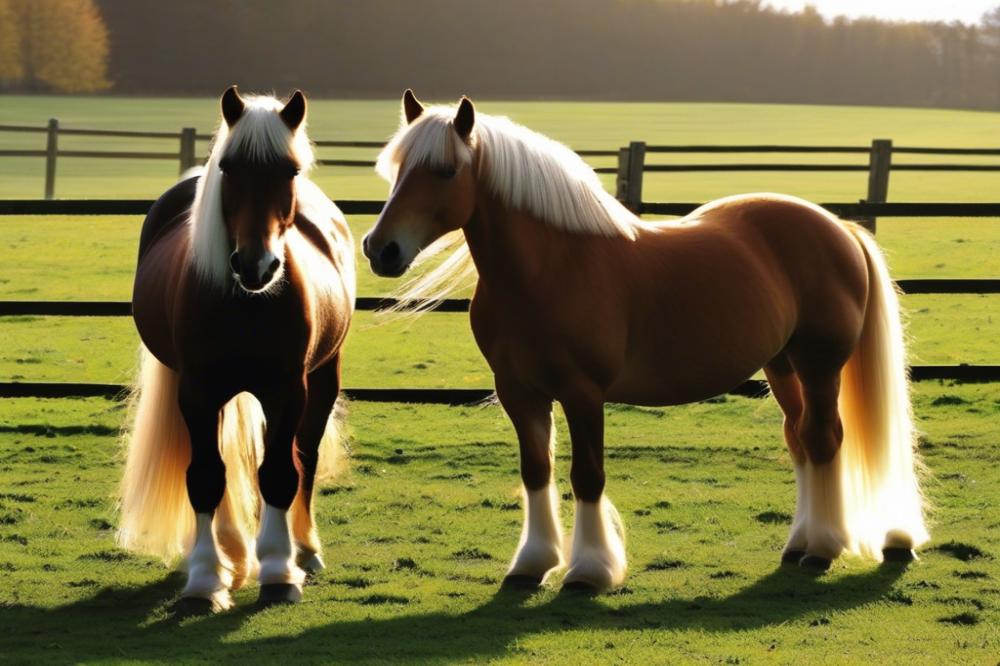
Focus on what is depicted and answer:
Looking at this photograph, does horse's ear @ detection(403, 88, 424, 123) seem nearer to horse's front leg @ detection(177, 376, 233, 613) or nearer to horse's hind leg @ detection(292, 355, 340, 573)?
horse's front leg @ detection(177, 376, 233, 613)

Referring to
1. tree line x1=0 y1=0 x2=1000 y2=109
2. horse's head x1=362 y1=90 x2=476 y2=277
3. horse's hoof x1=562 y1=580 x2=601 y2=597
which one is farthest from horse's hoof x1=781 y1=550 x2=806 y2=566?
tree line x1=0 y1=0 x2=1000 y2=109

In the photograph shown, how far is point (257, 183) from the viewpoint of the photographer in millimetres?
3949

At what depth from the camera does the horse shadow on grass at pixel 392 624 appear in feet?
12.6

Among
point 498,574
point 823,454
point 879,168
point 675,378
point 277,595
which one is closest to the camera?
point 277,595

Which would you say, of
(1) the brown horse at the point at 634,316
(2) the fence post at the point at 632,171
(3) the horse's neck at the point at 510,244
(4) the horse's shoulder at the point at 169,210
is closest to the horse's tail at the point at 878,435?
(1) the brown horse at the point at 634,316

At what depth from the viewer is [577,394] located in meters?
4.30

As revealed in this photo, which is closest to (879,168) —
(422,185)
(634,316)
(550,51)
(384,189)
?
(634,316)

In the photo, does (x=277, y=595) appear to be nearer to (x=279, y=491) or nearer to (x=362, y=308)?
(x=279, y=491)

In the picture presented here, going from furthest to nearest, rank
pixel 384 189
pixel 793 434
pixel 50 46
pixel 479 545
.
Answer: pixel 50 46 → pixel 384 189 → pixel 479 545 → pixel 793 434

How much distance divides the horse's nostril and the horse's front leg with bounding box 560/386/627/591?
2.43 feet

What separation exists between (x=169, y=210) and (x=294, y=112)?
140 centimetres

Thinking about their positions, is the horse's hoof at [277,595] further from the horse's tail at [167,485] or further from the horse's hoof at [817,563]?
the horse's hoof at [817,563]

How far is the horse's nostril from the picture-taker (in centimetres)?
402

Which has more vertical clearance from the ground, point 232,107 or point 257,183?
point 232,107
